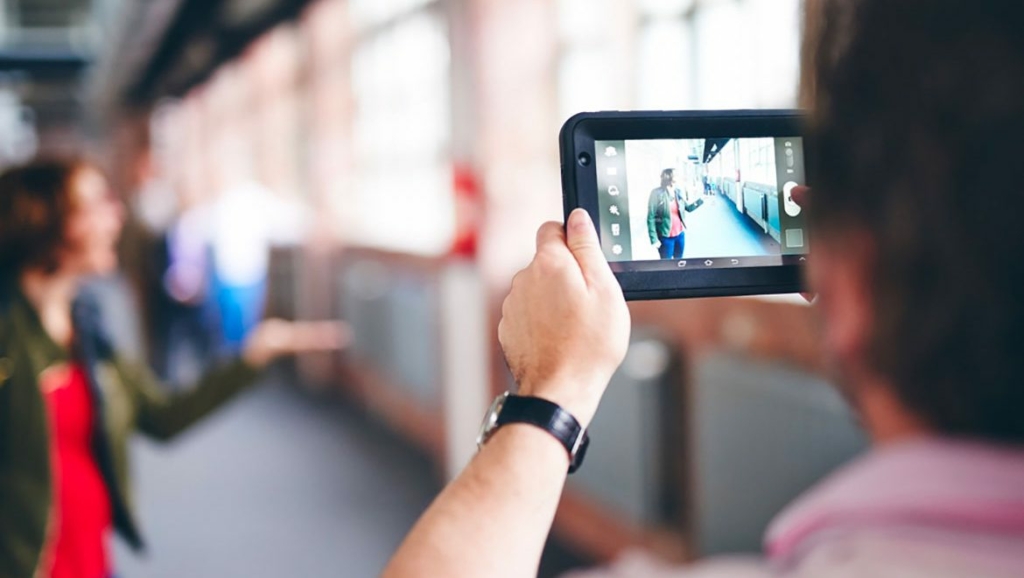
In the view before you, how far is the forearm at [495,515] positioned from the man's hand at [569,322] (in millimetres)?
37

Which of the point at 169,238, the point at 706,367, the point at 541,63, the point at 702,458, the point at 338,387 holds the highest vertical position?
the point at 541,63

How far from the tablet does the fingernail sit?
31mm

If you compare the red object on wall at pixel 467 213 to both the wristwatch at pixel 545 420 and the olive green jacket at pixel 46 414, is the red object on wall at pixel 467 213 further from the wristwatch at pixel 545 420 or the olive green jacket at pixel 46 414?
the wristwatch at pixel 545 420

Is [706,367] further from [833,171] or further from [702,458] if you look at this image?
[833,171]

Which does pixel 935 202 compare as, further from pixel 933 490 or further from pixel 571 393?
pixel 571 393

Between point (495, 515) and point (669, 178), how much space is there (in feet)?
1.00

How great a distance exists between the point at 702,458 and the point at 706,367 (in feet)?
0.81

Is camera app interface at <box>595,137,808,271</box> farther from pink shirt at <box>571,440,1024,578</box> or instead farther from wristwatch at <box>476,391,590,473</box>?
pink shirt at <box>571,440,1024,578</box>

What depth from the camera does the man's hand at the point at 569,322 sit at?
693mm

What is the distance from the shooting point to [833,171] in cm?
45

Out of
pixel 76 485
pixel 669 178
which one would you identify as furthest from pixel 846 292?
pixel 76 485

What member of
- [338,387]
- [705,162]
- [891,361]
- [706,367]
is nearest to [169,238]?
[338,387]

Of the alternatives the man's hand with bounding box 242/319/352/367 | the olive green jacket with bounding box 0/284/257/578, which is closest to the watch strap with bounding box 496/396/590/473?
the olive green jacket with bounding box 0/284/257/578

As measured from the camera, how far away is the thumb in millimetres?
713
